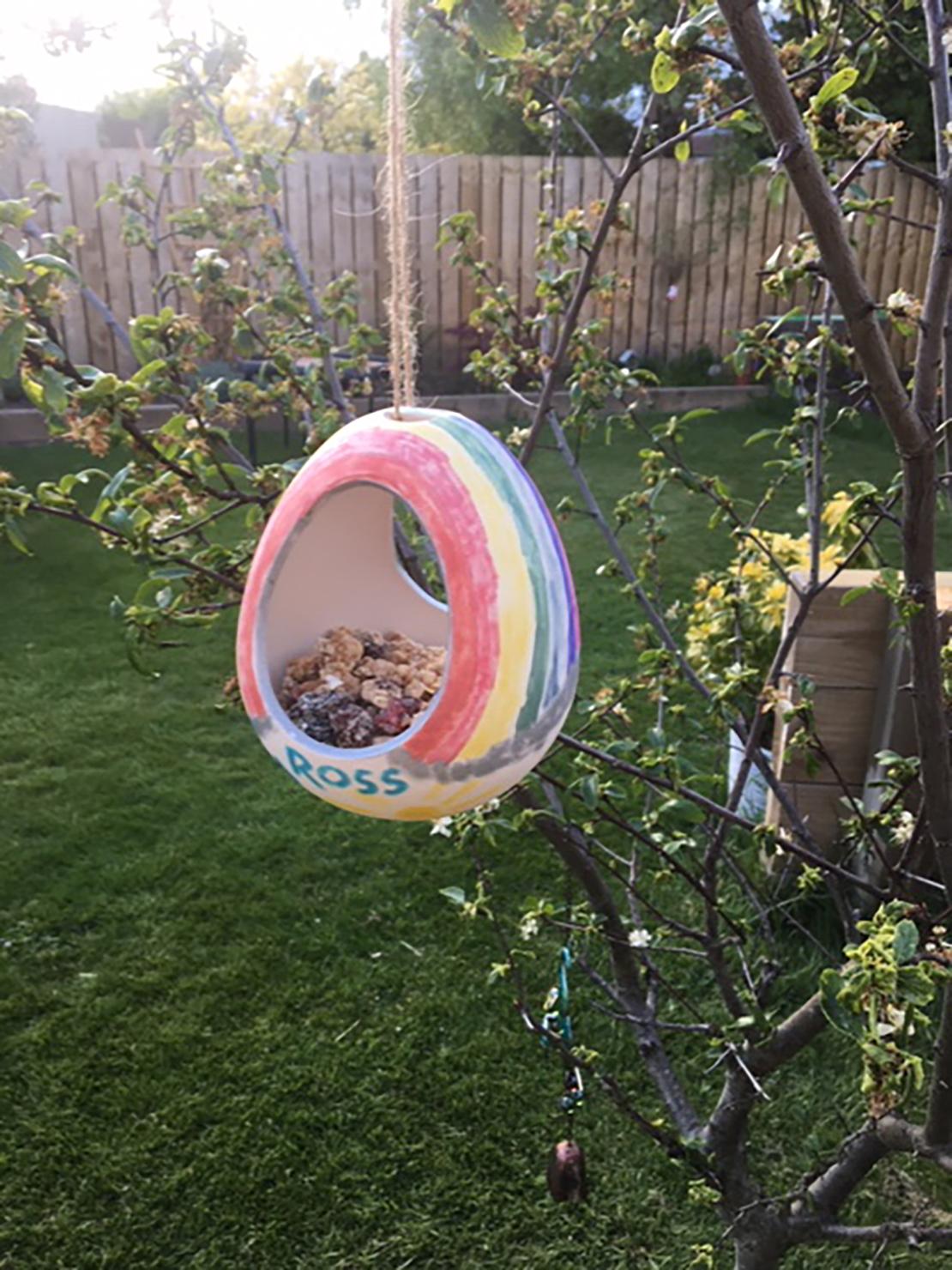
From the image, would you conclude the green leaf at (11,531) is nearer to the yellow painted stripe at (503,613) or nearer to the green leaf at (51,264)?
the green leaf at (51,264)

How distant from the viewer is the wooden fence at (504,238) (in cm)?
710

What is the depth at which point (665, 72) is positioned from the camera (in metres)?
0.99

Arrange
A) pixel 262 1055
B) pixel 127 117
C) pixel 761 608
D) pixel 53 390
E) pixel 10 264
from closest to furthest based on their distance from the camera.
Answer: pixel 10 264 < pixel 53 390 < pixel 262 1055 < pixel 761 608 < pixel 127 117

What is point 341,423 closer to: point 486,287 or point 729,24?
point 486,287

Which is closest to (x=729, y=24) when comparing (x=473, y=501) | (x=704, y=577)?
(x=473, y=501)

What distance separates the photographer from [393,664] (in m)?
1.28

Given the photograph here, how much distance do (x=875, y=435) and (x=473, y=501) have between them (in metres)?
7.22

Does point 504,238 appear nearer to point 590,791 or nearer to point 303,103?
point 303,103

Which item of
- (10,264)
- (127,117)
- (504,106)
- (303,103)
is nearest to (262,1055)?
(10,264)

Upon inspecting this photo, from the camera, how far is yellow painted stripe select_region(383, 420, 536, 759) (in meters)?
0.99

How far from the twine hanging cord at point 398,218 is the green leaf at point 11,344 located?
384mm

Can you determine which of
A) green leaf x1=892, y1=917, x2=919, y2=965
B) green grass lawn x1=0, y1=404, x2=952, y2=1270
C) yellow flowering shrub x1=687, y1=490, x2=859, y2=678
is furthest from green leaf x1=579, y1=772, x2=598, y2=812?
yellow flowering shrub x1=687, y1=490, x2=859, y2=678

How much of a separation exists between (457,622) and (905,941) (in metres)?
0.46

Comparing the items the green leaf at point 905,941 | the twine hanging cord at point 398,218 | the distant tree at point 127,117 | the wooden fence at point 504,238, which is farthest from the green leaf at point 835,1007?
the distant tree at point 127,117
